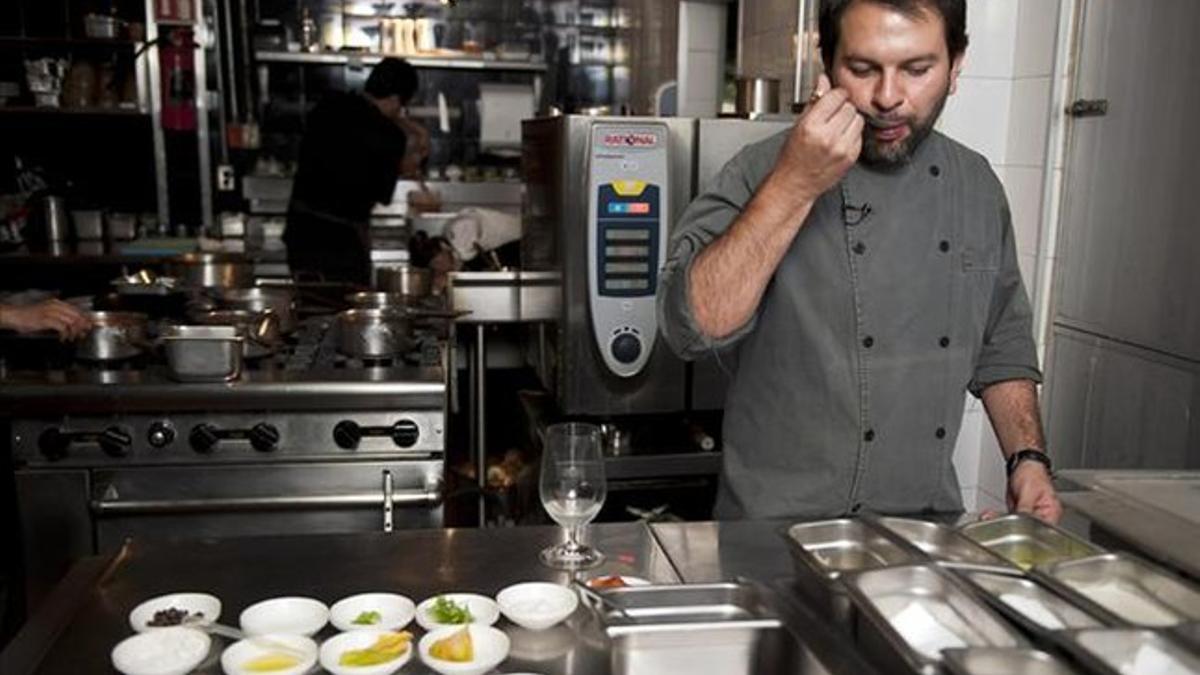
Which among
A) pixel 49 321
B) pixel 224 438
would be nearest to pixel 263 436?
pixel 224 438

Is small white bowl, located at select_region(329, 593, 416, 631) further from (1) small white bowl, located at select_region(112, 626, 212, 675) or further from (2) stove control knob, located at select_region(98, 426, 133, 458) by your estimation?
(2) stove control knob, located at select_region(98, 426, 133, 458)

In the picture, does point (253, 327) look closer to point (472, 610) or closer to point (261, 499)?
point (261, 499)

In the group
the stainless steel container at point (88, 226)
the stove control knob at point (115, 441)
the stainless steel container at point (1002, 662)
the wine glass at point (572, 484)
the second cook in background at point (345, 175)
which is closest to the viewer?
the stainless steel container at point (1002, 662)

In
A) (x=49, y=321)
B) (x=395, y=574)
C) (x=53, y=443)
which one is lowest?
(x=53, y=443)

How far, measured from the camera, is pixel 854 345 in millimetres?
1771

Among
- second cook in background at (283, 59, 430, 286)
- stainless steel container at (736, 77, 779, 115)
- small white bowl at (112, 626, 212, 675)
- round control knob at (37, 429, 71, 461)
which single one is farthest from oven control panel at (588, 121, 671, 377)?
second cook in background at (283, 59, 430, 286)

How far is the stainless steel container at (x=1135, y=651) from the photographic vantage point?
0.92 meters

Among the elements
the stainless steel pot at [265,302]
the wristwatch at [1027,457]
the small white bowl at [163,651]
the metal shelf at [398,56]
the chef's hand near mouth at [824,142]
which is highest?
the metal shelf at [398,56]

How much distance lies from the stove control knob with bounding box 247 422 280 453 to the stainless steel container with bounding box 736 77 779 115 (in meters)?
1.65

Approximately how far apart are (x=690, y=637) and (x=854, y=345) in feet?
2.41

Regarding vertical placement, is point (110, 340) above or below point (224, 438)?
above

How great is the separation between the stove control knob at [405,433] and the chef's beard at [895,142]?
54.3 inches

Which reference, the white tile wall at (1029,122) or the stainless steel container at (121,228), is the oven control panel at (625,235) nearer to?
the white tile wall at (1029,122)

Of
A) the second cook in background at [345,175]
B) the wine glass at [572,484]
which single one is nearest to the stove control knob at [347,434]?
the wine glass at [572,484]
